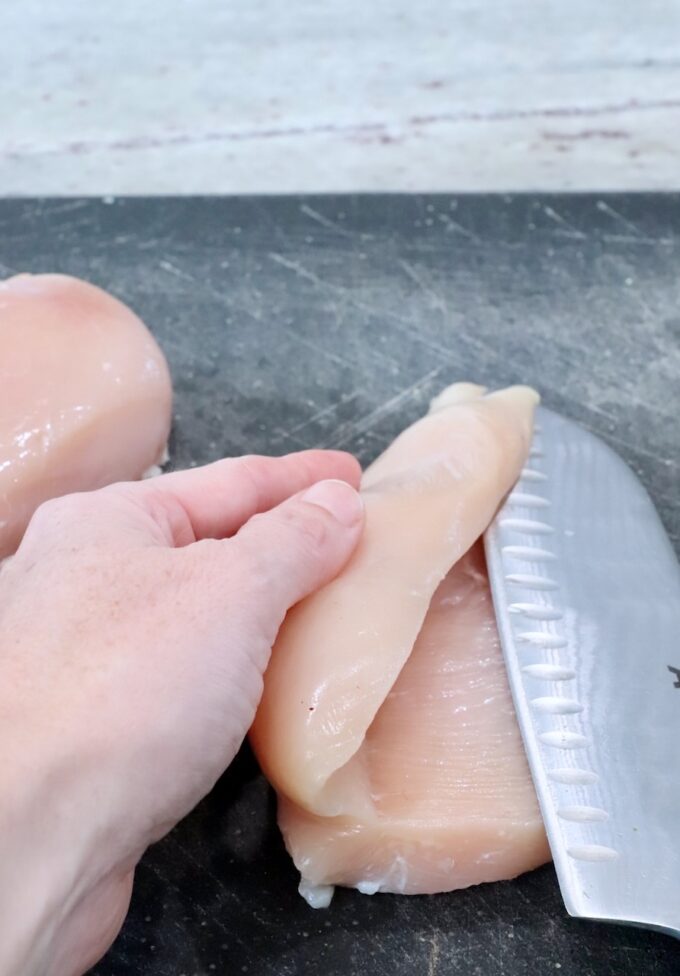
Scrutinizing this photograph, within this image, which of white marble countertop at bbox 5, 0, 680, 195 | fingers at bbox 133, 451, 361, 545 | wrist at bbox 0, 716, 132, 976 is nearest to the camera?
wrist at bbox 0, 716, 132, 976

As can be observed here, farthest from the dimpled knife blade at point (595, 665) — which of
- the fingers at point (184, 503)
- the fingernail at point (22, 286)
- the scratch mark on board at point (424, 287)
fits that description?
the fingernail at point (22, 286)

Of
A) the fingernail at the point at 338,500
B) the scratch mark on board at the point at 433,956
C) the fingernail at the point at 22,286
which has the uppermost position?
the fingernail at the point at 22,286

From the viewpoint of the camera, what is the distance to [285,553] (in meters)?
1.28

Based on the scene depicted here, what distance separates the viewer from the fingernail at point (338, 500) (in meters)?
1.39

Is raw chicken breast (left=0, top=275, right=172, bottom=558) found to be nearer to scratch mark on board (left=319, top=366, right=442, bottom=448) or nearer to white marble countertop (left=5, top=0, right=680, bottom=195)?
scratch mark on board (left=319, top=366, right=442, bottom=448)

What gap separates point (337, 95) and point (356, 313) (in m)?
1.34

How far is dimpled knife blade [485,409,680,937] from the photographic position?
3.97 feet

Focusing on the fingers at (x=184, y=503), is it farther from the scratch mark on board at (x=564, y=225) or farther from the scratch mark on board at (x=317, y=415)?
the scratch mark on board at (x=564, y=225)

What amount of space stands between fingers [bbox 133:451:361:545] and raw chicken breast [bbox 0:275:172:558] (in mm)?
358

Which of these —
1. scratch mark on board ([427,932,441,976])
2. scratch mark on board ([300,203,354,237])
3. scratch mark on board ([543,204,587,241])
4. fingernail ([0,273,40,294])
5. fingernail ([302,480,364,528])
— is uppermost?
fingernail ([0,273,40,294])

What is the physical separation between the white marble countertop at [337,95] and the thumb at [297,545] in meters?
1.65

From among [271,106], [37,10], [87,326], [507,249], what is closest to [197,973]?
[87,326]

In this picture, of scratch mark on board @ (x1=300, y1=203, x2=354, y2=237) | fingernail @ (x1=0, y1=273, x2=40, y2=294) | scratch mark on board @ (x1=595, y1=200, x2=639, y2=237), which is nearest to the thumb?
fingernail @ (x1=0, y1=273, x2=40, y2=294)

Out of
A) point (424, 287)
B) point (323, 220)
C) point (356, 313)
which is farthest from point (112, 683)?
point (323, 220)
